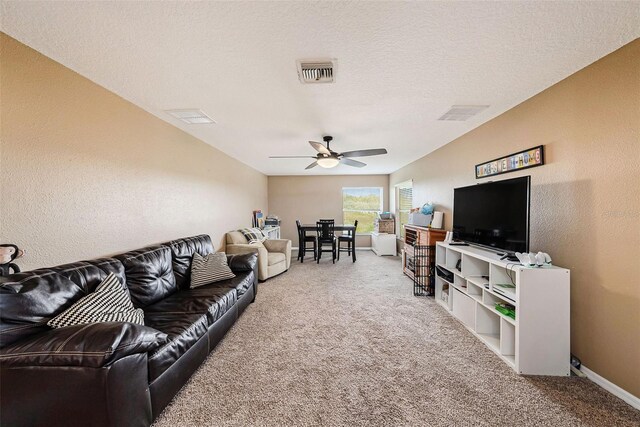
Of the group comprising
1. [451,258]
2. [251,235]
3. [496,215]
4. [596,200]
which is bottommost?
[451,258]

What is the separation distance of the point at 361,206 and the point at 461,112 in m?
5.07

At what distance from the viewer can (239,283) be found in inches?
109

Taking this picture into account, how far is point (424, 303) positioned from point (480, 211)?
4.68 ft

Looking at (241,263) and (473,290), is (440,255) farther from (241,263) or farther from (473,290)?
(241,263)

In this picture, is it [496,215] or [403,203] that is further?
[403,203]

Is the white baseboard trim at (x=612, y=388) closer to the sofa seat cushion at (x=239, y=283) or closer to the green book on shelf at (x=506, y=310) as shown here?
the green book on shelf at (x=506, y=310)

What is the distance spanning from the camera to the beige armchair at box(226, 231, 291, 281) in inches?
166

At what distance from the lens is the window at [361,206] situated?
7.61 meters

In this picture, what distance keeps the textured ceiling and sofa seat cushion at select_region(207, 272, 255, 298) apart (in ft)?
6.33

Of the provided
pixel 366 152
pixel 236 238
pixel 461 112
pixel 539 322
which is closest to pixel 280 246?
pixel 236 238

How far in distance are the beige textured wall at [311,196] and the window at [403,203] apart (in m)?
0.77

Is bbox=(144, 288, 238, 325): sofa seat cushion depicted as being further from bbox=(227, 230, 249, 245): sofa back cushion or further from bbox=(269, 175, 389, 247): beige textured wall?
bbox=(269, 175, 389, 247): beige textured wall

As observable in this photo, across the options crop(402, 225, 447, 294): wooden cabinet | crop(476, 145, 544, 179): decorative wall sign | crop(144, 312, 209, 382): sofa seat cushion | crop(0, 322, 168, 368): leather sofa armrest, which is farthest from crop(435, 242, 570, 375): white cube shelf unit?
crop(0, 322, 168, 368): leather sofa armrest

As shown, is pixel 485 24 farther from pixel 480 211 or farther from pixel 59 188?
pixel 59 188
